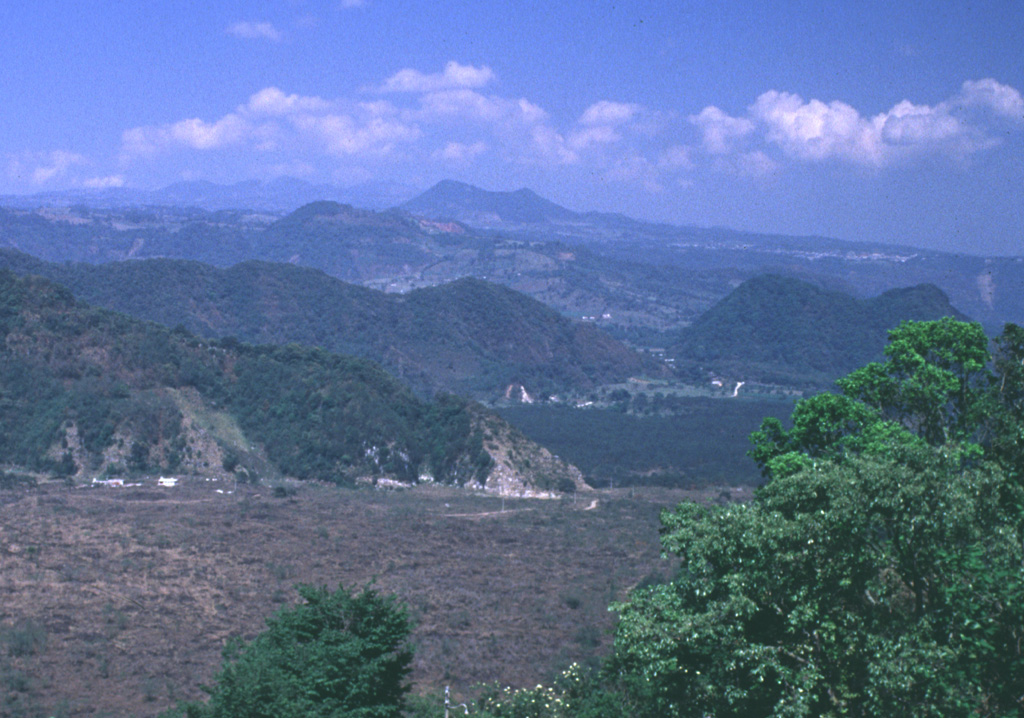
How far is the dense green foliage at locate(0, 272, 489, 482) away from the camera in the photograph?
4525 cm

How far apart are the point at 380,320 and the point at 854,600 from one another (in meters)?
85.8

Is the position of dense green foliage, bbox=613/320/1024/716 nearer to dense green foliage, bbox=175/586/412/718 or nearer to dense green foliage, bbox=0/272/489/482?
dense green foliage, bbox=175/586/412/718

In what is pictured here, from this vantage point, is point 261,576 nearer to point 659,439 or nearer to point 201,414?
point 201,414

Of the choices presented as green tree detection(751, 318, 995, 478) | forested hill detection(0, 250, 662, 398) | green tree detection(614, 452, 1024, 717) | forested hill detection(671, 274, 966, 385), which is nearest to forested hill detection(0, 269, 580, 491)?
green tree detection(751, 318, 995, 478)

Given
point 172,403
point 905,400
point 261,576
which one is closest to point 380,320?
point 172,403

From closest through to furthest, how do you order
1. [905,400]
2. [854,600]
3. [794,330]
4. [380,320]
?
[854,600], [905,400], [380,320], [794,330]

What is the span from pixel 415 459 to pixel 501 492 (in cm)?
580

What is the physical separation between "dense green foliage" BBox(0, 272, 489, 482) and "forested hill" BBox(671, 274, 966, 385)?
5650cm

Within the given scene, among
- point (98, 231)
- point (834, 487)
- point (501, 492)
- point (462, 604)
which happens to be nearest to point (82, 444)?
point (501, 492)

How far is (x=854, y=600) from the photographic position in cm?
1090

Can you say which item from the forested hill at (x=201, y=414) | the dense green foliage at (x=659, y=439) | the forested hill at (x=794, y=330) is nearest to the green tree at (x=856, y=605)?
the forested hill at (x=201, y=414)

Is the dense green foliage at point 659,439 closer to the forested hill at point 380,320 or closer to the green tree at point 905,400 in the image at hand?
the forested hill at point 380,320

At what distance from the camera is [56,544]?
3095 cm

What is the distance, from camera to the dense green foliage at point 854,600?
9453 millimetres
